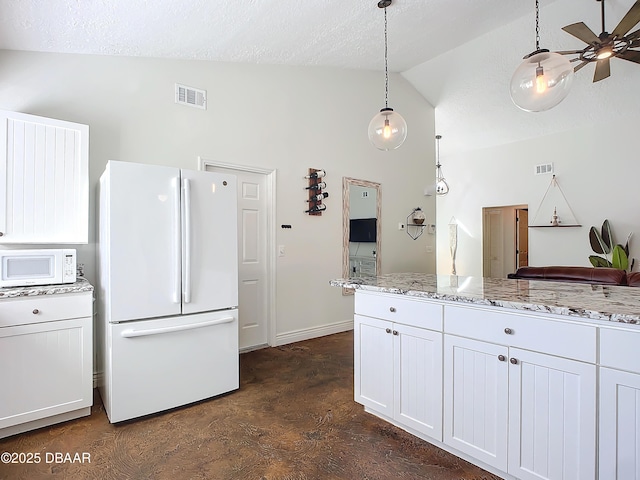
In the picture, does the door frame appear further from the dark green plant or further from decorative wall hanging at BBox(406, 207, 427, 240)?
the dark green plant

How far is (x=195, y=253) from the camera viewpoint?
2576mm

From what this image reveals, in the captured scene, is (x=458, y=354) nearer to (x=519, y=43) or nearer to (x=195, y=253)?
(x=195, y=253)

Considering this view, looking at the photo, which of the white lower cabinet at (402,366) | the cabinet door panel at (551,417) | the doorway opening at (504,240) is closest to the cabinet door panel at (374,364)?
the white lower cabinet at (402,366)

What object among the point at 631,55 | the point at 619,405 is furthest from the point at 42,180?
the point at 631,55

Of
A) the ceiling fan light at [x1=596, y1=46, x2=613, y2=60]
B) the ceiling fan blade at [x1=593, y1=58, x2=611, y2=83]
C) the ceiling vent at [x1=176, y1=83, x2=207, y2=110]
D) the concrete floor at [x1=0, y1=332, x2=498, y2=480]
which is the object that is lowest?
the concrete floor at [x1=0, y1=332, x2=498, y2=480]

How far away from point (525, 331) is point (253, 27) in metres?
3.00

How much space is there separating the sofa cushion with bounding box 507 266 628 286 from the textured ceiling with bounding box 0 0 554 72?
8.92 ft

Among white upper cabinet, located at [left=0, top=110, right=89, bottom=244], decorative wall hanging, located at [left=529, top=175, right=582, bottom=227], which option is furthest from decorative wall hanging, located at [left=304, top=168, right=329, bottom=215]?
decorative wall hanging, located at [left=529, top=175, right=582, bottom=227]

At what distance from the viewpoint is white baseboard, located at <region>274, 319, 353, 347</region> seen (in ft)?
13.3

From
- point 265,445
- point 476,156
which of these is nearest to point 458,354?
point 265,445

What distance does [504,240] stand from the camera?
733 cm

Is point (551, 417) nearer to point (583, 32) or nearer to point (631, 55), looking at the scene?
point (583, 32)

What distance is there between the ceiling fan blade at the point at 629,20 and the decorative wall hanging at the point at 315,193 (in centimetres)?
291

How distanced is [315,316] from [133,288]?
Result: 95.4 inches
